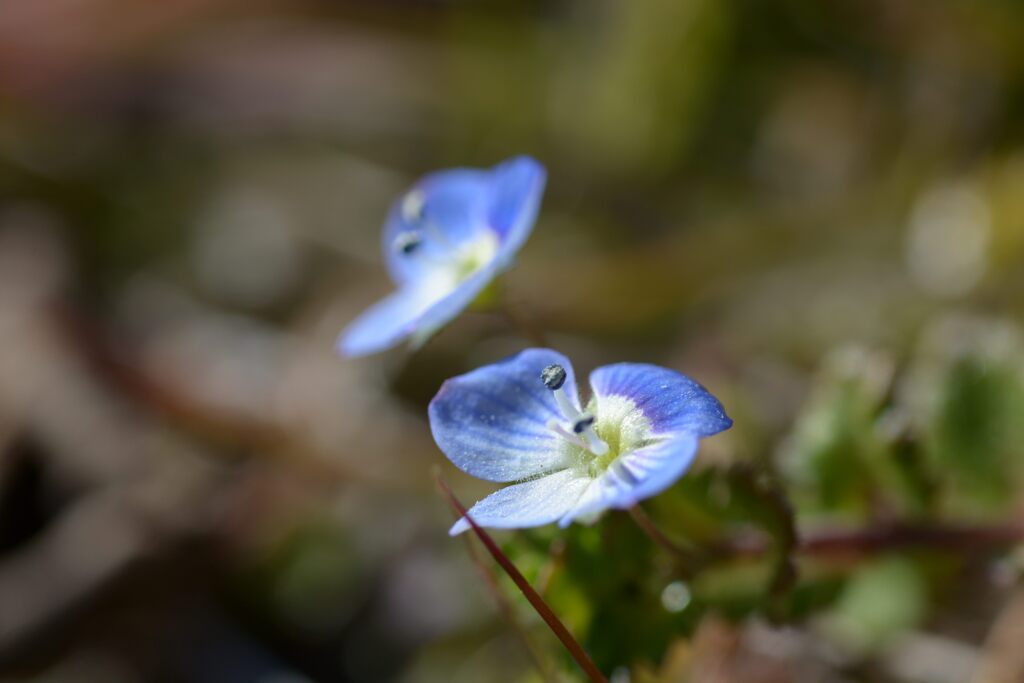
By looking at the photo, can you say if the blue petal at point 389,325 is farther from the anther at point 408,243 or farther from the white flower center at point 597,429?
the white flower center at point 597,429

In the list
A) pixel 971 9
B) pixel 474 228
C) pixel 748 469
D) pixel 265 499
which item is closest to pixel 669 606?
pixel 748 469

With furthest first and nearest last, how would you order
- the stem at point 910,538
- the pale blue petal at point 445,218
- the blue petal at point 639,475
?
1. the pale blue petal at point 445,218
2. the stem at point 910,538
3. the blue petal at point 639,475

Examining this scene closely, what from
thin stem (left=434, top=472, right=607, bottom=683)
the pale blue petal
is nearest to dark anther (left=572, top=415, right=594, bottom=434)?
thin stem (left=434, top=472, right=607, bottom=683)

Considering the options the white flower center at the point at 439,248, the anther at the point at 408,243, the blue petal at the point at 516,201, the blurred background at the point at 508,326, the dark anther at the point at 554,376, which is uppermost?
the blue petal at the point at 516,201

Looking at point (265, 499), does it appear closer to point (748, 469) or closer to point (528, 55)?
point (748, 469)

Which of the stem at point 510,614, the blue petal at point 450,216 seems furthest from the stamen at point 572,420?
the blue petal at point 450,216
